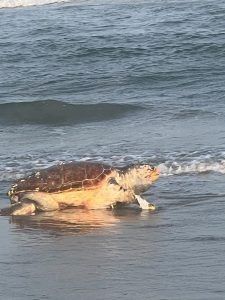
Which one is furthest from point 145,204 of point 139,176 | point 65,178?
point 65,178

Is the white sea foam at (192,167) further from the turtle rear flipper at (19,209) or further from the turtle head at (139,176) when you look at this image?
the turtle rear flipper at (19,209)

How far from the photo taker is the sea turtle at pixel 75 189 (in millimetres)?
7145

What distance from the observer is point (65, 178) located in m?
7.18

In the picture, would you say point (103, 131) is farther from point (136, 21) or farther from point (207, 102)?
point (136, 21)

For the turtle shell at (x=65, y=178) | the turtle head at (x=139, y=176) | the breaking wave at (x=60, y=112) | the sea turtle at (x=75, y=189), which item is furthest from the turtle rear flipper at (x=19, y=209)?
the breaking wave at (x=60, y=112)

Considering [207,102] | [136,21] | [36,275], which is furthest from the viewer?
[136,21]

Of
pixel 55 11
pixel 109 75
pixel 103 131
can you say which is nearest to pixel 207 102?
pixel 103 131

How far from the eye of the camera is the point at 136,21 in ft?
62.1

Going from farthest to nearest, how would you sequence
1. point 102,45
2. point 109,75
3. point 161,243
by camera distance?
point 102,45, point 109,75, point 161,243

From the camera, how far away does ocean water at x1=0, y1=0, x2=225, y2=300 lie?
5.18 m

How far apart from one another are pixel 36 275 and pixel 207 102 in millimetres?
7212

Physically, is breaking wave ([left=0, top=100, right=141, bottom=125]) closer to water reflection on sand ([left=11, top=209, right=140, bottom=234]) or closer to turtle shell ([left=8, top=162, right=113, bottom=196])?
turtle shell ([left=8, top=162, right=113, bottom=196])

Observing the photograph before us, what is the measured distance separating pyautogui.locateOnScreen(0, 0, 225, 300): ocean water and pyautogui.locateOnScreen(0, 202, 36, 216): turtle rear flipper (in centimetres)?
10

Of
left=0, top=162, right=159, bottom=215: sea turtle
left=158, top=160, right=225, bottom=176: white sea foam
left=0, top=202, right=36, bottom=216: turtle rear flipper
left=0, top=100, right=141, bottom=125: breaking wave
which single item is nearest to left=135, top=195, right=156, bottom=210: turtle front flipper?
left=0, top=162, right=159, bottom=215: sea turtle
